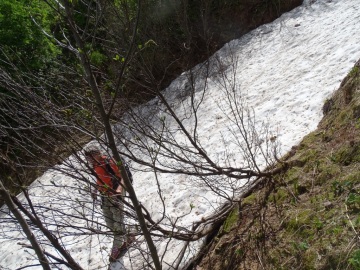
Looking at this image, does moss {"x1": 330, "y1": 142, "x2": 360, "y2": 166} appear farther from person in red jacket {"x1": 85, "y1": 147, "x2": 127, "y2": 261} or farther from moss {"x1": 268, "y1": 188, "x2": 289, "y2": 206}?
person in red jacket {"x1": 85, "y1": 147, "x2": 127, "y2": 261}

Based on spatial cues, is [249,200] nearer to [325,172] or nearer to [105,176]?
[325,172]

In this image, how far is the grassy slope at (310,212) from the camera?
10.0 ft

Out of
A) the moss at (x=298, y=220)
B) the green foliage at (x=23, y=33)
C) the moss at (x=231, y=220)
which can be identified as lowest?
the moss at (x=298, y=220)

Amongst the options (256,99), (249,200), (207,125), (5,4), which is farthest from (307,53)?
(5,4)

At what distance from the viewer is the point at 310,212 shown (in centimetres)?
353

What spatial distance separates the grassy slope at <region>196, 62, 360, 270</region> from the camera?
10.0 ft

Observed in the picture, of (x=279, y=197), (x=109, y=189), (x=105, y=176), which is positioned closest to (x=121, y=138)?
(x=105, y=176)

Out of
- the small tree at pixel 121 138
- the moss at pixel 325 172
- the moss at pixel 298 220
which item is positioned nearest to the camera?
the small tree at pixel 121 138

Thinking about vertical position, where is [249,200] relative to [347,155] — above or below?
above

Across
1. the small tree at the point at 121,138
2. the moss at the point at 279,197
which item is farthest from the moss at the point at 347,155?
the small tree at the point at 121,138

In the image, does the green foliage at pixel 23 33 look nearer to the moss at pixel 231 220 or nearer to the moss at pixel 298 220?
the moss at pixel 231 220

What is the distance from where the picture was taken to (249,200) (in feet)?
15.1

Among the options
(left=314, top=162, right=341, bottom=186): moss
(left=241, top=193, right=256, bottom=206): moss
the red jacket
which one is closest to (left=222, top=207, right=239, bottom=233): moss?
(left=241, top=193, right=256, bottom=206): moss

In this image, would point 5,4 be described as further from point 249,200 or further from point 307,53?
point 249,200
